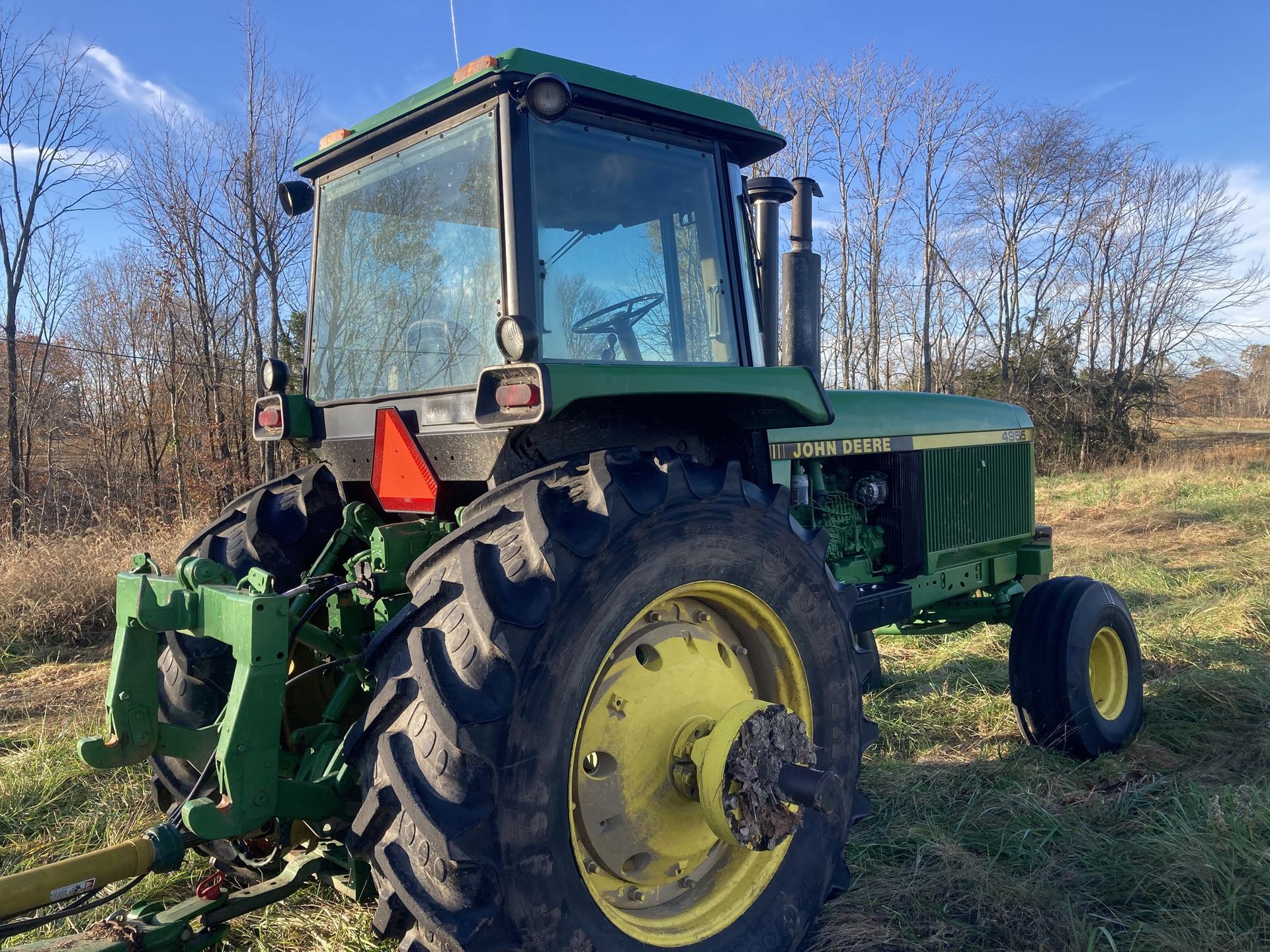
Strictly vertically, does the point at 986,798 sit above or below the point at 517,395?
below

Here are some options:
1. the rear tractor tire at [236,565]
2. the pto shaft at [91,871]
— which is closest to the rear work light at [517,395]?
the rear tractor tire at [236,565]

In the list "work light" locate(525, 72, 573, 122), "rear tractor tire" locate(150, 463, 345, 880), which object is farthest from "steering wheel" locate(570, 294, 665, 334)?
"rear tractor tire" locate(150, 463, 345, 880)

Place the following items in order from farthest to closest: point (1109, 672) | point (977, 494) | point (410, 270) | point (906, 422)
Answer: point (977, 494), point (1109, 672), point (906, 422), point (410, 270)

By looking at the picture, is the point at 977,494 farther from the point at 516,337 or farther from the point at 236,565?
the point at 236,565

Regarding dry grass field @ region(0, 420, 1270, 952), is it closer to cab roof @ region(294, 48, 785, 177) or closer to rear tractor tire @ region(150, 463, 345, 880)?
rear tractor tire @ region(150, 463, 345, 880)

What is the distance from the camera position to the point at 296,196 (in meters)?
2.99

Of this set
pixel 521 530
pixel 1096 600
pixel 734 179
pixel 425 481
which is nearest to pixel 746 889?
pixel 521 530

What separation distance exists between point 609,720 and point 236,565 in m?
1.38

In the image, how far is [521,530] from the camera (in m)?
1.85

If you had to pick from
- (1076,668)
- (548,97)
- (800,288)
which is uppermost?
(548,97)

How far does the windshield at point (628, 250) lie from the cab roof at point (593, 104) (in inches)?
3.4

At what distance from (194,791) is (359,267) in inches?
65.2

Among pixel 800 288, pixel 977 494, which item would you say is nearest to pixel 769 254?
pixel 800 288

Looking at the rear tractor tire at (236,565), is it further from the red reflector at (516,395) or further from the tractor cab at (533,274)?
the red reflector at (516,395)
